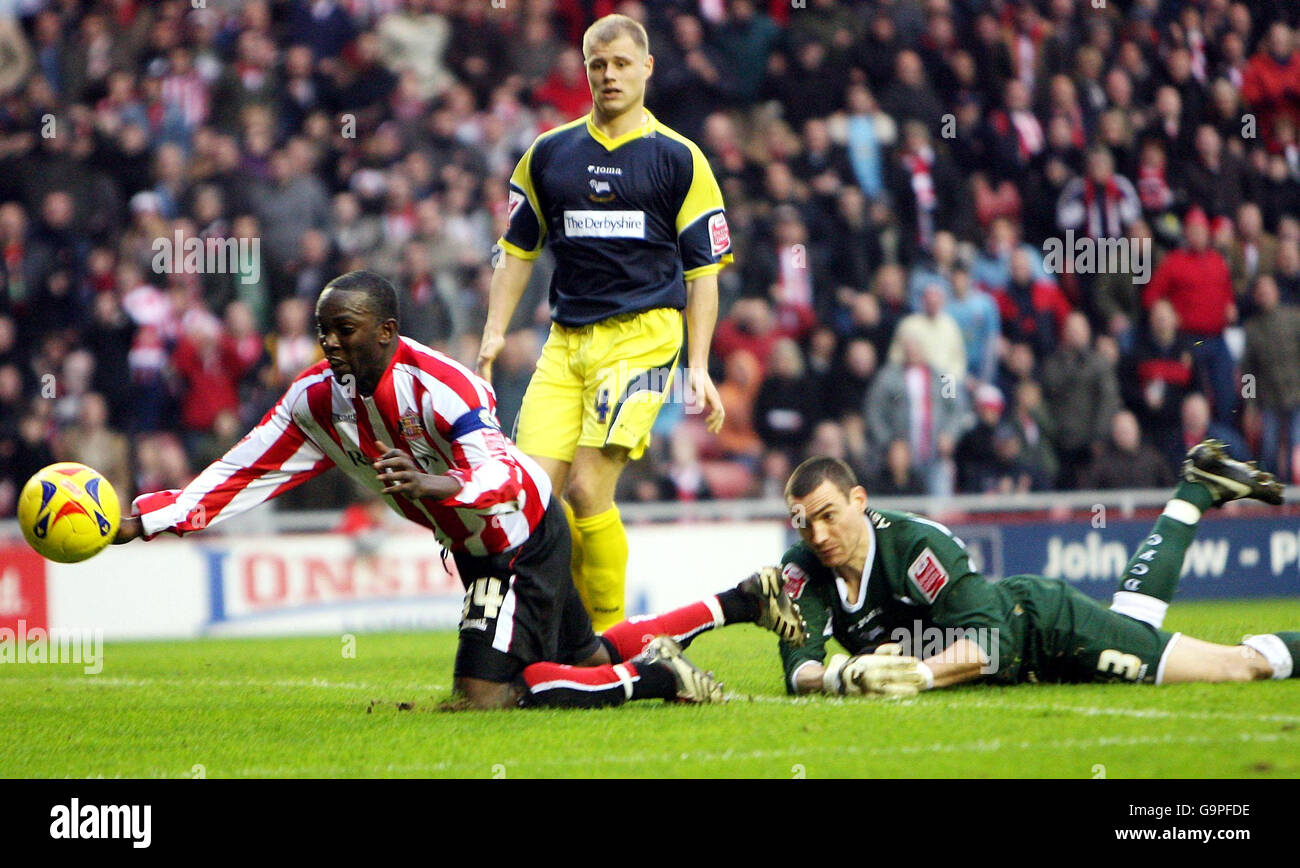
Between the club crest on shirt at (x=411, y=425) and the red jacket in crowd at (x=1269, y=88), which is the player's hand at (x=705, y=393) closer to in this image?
the club crest on shirt at (x=411, y=425)

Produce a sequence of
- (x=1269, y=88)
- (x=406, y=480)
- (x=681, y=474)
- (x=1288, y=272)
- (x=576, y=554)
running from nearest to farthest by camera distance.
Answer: (x=406, y=480) → (x=576, y=554) → (x=681, y=474) → (x=1288, y=272) → (x=1269, y=88)

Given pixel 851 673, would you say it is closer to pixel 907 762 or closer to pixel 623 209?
pixel 907 762

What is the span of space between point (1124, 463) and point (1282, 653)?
685 centimetres

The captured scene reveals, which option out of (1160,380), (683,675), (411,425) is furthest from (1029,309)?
(411,425)

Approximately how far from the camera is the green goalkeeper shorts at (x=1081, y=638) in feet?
20.5

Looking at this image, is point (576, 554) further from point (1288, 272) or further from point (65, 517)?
point (1288, 272)

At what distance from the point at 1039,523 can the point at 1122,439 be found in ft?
3.66

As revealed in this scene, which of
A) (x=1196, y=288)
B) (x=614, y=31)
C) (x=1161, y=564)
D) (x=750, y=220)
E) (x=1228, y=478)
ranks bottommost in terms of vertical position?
(x=1161, y=564)

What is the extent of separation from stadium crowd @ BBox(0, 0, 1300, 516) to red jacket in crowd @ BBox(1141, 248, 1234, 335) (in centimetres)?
3

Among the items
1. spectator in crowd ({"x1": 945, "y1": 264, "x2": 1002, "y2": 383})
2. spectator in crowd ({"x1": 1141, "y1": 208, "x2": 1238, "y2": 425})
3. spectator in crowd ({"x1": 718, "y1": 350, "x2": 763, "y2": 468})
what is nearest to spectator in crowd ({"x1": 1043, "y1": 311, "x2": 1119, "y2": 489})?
spectator in crowd ({"x1": 945, "y1": 264, "x2": 1002, "y2": 383})

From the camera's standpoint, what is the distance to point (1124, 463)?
13.1 meters

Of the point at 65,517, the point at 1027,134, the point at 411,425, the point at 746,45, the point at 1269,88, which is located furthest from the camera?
the point at 1269,88

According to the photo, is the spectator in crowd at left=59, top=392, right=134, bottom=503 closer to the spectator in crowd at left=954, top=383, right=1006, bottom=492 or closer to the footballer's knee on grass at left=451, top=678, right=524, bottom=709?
the spectator in crowd at left=954, top=383, right=1006, bottom=492

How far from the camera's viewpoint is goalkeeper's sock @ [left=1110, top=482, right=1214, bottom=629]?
21.3 feet
